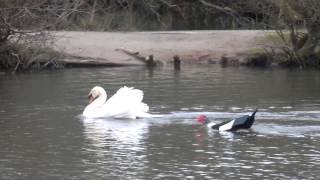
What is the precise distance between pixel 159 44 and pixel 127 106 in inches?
829

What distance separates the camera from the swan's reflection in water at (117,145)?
1319cm

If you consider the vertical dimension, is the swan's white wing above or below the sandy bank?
below

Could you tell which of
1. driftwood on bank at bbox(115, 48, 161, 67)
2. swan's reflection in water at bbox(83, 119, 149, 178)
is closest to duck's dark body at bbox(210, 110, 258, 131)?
A: swan's reflection in water at bbox(83, 119, 149, 178)

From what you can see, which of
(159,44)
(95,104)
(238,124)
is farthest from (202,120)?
(159,44)

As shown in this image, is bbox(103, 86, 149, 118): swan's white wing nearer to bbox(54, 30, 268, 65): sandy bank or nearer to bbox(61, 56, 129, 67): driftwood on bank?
bbox(61, 56, 129, 67): driftwood on bank

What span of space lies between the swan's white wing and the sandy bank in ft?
57.5

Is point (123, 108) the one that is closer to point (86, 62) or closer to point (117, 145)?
point (117, 145)

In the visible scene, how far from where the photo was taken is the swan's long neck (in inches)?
774

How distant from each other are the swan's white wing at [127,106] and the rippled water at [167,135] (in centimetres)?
28

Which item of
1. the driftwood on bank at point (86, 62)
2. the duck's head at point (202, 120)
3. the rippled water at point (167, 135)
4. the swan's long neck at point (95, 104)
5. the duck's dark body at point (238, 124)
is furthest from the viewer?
the driftwood on bank at point (86, 62)

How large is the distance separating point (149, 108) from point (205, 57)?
18.2 metres

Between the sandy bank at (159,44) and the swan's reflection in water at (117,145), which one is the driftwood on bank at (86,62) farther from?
the swan's reflection in water at (117,145)

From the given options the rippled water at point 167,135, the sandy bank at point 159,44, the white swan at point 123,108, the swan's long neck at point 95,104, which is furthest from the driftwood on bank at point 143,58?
the white swan at point 123,108

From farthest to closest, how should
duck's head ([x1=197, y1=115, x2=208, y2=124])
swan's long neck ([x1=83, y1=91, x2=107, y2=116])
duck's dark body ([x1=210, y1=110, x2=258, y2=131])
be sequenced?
swan's long neck ([x1=83, y1=91, x2=107, y2=116]) < duck's head ([x1=197, y1=115, x2=208, y2=124]) < duck's dark body ([x1=210, y1=110, x2=258, y2=131])
